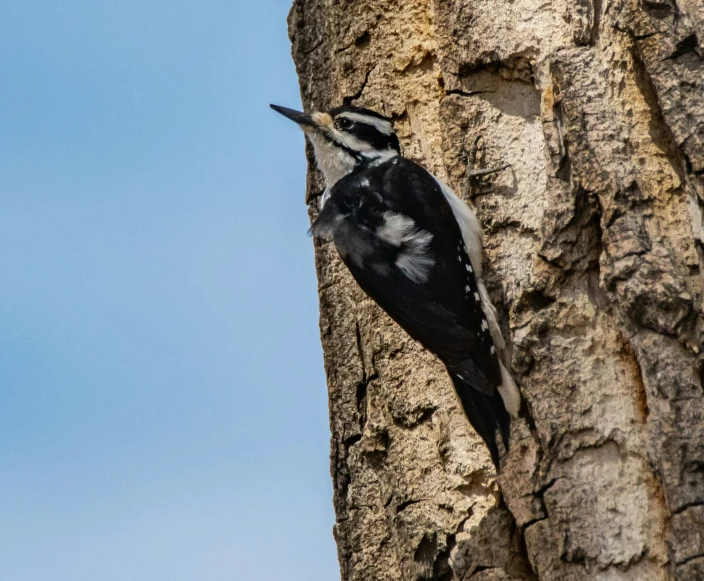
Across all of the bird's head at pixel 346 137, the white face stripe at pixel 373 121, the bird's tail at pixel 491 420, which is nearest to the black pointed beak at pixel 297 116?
the bird's head at pixel 346 137

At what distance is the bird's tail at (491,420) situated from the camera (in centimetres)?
288

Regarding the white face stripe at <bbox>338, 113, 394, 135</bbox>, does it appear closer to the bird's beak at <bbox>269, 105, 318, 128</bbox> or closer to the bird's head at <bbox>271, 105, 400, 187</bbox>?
the bird's head at <bbox>271, 105, 400, 187</bbox>

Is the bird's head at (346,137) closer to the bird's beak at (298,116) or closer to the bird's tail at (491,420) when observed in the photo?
the bird's beak at (298,116)

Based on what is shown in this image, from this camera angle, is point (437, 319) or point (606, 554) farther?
point (437, 319)

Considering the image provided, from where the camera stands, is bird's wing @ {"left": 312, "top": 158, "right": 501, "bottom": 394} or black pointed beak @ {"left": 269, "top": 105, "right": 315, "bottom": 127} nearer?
bird's wing @ {"left": 312, "top": 158, "right": 501, "bottom": 394}

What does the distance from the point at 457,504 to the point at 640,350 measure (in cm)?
76

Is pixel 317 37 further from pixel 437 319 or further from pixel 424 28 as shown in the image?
pixel 437 319

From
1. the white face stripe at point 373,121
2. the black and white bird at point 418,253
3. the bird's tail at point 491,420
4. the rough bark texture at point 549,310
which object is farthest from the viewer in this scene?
the white face stripe at point 373,121

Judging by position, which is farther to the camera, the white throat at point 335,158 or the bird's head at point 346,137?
the white throat at point 335,158

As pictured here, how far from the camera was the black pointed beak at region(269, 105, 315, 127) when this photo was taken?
3771 millimetres

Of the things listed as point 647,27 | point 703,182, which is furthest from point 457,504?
point 647,27

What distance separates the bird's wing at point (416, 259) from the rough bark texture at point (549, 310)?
111 mm

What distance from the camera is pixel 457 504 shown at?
303cm

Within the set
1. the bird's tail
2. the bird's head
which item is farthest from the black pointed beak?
the bird's tail
